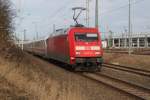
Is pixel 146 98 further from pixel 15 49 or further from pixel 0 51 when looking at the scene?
pixel 15 49

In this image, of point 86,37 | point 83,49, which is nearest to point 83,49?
point 83,49

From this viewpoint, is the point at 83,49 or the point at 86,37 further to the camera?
the point at 86,37

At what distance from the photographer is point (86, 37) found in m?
27.0

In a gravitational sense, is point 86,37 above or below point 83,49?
above

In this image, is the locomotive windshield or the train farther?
the locomotive windshield

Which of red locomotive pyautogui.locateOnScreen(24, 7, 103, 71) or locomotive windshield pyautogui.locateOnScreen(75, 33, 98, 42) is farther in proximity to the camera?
locomotive windshield pyautogui.locateOnScreen(75, 33, 98, 42)

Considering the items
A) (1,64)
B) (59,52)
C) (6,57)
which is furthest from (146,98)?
(59,52)

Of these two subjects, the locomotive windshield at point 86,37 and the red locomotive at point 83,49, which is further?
the locomotive windshield at point 86,37

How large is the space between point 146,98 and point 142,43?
116782 millimetres

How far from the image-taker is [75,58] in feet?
84.9

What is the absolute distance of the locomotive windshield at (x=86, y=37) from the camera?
1058 inches

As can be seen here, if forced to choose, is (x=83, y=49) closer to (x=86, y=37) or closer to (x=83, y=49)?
(x=83, y=49)

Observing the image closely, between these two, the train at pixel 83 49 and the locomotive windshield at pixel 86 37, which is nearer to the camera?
the train at pixel 83 49

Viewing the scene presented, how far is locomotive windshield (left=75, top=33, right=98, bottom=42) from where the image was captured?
26.9 m
